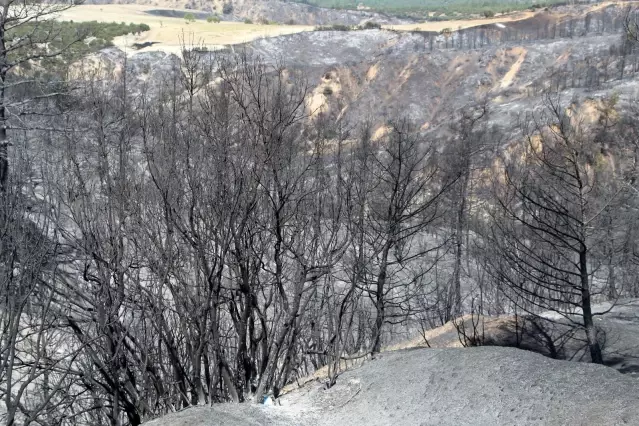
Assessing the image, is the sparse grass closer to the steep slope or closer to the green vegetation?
the green vegetation

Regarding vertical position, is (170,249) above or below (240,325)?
above

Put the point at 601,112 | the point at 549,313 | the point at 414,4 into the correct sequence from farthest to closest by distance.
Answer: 1. the point at 414,4
2. the point at 601,112
3. the point at 549,313

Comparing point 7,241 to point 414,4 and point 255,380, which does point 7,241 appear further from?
point 414,4

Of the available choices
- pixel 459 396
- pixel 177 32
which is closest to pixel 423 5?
pixel 177 32

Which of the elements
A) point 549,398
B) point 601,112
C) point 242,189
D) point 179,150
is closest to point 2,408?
point 179,150

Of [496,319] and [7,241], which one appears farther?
[496,319]

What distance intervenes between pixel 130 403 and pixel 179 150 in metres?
3.41

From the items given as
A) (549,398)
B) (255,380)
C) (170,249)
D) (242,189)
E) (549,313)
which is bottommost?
(549,313)

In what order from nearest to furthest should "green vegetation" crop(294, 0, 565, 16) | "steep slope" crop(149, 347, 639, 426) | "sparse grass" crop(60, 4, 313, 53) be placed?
"steep slope" crop(149, 347, 639, 426) → "sparse grass" crop(60, 4, 313, 53) → "green vegetation" crop(294, 0, 565, 16)

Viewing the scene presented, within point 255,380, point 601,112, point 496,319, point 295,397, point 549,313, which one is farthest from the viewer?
point 601,112

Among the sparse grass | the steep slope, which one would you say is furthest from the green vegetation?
the steep slope

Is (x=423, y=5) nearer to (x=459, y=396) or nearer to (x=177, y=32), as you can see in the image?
(x=177, y=32)

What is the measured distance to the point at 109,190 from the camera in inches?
353

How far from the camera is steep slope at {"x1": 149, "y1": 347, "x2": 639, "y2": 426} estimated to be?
23.5 ft
